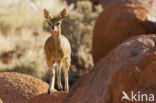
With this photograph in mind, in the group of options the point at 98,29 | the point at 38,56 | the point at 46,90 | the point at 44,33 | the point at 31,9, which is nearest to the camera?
the point at 46,90

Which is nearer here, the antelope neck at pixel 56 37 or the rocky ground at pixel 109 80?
the rocky ground at pixel 109 80

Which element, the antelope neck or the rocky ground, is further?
the antelope neck

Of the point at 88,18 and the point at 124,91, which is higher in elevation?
the point at 88,18

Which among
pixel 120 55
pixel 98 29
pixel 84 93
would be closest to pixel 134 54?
pixel 120 55

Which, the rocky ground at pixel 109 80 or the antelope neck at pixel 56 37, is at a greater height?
the antelope neck at pixel 56 37

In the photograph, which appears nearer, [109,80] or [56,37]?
[109,80]

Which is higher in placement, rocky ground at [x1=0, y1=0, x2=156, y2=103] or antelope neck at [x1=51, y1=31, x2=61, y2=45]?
antelope neck at [x1=51, y1=31, x2=61, y2=45]

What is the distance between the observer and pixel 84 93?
508 centimetres

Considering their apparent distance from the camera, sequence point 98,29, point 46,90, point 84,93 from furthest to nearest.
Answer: point 98,29, point 46,90, point 84,93

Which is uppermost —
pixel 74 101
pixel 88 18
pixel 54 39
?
pixel 88 18

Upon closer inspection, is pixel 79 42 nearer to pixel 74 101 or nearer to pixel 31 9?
pixel 31 9

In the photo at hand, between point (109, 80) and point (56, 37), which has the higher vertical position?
point (56, 37)

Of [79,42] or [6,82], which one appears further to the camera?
[79,42]

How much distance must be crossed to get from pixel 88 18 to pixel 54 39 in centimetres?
1118
